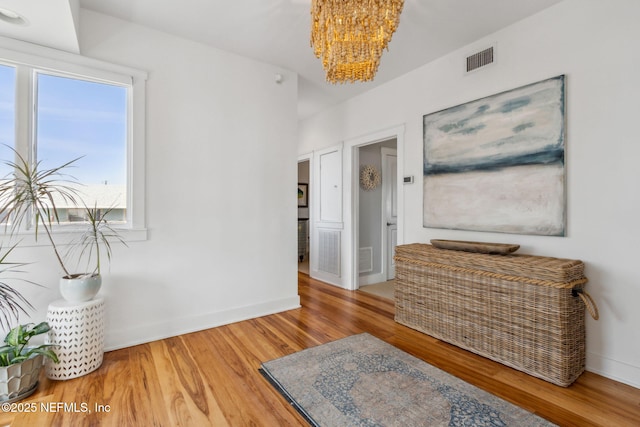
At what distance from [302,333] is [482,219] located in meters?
1.95

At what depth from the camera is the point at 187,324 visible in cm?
281

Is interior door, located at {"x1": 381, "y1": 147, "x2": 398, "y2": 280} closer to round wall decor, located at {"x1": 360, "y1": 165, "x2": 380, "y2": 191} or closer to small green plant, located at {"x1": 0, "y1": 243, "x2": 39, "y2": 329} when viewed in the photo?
round wall decor, located at {"x1": 360, "y1": 165, "x2": 380, "y2": 191}

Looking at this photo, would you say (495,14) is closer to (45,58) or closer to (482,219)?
(482,219)

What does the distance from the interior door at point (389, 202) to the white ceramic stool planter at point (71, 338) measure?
3744mm

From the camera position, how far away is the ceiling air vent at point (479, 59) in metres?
2.69

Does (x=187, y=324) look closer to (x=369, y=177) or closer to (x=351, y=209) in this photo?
(x=351, y=209)

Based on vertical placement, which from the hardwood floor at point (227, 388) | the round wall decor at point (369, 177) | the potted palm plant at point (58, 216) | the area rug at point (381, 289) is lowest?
the hardwood floor at point (227, 388)

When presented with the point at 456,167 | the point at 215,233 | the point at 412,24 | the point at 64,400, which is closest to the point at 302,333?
the point at 215,233

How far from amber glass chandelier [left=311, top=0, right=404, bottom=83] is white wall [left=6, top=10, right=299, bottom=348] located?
59.8 inches

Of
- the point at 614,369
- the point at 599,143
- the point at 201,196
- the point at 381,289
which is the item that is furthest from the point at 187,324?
the point at 599,143

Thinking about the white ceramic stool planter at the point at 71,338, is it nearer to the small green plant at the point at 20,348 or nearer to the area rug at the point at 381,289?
the small green plant at the point at 20,348

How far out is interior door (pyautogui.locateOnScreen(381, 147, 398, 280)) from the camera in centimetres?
477

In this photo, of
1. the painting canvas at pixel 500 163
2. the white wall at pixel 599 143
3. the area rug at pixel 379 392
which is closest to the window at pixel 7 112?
the area rug at pixel 379 392

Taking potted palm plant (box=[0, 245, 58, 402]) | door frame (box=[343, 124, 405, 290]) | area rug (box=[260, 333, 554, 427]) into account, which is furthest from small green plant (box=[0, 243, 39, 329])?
door frame (box=[343, 124, 405, 290])
